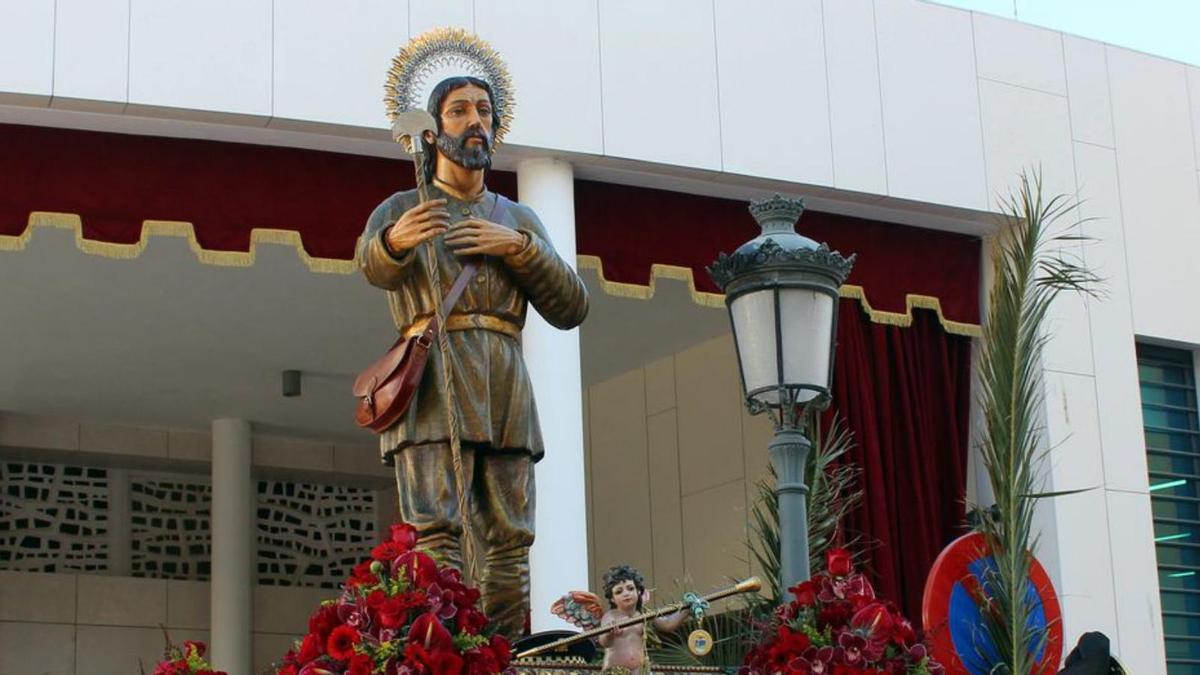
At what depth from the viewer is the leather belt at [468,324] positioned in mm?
6172

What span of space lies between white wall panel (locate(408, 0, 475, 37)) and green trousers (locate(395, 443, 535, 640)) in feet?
17.6

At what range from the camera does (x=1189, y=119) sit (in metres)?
14.0

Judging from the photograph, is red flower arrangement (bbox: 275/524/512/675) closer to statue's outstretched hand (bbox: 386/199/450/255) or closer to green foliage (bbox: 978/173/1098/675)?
statue's outstretched hand (bbox: 386/199/450/255)

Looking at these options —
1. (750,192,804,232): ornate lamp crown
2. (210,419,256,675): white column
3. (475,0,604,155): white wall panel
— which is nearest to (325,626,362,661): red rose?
(750,192,804,232): ornate lamp crown

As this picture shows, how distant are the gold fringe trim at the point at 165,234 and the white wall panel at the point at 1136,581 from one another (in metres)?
5.23

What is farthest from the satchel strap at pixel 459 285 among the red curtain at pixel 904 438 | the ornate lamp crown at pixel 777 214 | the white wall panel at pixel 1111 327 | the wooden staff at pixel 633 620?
the white wall panel at pixel 1111 327

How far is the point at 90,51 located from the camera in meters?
10.4

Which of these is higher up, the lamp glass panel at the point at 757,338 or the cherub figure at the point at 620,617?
the lamp glass panel at the point at 757,338

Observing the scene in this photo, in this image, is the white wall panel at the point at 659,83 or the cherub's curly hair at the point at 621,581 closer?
the cherub's curly hair at the point at 621,581

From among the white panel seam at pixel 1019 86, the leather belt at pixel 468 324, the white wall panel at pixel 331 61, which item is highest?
the white panel seam at pixel 1019 86

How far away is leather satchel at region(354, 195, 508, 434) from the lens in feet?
19.6

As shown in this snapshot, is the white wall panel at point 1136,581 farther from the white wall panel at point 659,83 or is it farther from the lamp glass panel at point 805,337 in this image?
the lamp glass panel at point 805,337

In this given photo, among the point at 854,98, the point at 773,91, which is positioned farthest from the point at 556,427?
the point at 854,98

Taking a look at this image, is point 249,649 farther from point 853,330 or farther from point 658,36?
point 658,36
